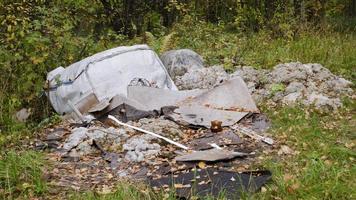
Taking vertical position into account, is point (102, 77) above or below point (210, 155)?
above

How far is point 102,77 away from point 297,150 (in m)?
2.58

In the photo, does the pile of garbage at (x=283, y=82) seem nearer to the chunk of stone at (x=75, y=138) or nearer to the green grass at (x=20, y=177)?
the chunk of stone at (x=75, y=138)

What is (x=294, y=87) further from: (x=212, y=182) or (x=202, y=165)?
(x=212, y=182)

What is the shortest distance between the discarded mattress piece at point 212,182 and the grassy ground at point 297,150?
9 cm

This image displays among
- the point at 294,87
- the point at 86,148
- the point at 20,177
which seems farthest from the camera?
the point at 294,87

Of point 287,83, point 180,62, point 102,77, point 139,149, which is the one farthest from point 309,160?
point 180,62

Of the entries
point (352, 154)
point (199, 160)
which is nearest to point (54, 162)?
point (199, 160)

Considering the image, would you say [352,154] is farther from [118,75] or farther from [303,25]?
[303,25]

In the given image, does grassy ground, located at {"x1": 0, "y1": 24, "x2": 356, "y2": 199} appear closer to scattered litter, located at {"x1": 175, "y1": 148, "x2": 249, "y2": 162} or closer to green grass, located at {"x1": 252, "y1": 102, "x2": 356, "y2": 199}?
green grass, located at {"x1": 252, "y1": 102, "x2": 356, "y2": 199}

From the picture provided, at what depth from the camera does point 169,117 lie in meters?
4.99

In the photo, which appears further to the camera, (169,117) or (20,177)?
(169,117)

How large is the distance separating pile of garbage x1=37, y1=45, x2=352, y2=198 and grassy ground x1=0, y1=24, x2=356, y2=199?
0.57 feet

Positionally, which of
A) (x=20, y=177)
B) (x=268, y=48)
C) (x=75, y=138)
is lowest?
(x=268, y=48)

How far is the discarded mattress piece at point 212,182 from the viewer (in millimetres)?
3305
